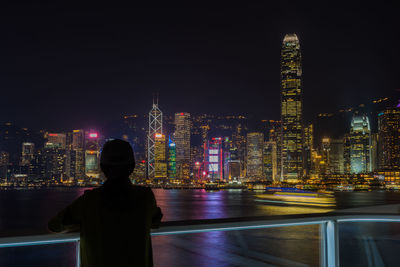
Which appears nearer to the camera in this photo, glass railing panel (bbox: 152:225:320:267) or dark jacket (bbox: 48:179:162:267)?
dark jacket (bbox: 48:179:162:267)

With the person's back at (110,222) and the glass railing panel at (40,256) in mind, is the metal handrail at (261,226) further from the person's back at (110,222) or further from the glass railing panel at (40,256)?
the person's back at (110,222)

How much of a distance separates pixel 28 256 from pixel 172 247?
1.03 meters

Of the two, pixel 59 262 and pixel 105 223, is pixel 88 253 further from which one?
pixel 59 262

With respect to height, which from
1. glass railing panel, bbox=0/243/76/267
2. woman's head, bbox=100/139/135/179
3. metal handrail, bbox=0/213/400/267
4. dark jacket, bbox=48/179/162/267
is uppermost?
woman's head, bbox=100/139/135/179

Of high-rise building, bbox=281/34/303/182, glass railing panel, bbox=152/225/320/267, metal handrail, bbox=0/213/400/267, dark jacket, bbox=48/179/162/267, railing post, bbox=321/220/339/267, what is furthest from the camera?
high-rise building, bbox=281/34/303/182

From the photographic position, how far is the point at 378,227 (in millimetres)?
3193

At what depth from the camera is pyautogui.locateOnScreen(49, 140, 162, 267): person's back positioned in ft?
5.13

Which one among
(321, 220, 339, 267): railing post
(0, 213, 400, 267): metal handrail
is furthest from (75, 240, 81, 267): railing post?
(321, 220, 339, 267): railing post

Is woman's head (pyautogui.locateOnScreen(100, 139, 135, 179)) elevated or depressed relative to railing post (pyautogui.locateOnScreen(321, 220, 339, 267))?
elevated

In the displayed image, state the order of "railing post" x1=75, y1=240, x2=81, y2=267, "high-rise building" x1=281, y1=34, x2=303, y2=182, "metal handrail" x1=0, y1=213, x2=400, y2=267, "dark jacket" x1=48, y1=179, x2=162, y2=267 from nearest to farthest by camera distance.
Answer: "dark jacket" x1=48, y1=179, x2=162, y2=267, "metal handrail" x1=0, y1=213, x2=400, y2=267, "railing post" x1=75, y1=240, x2=81, y2=267, "high-rise building" x1=281, y1=34, x2=303, y2=182

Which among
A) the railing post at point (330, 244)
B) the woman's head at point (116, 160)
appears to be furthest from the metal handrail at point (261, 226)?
the woman's head at point (116, 160)

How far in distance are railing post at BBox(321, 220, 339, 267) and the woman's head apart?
6.61 ft

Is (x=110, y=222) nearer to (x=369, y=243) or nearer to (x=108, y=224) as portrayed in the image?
(x=108, y=224)

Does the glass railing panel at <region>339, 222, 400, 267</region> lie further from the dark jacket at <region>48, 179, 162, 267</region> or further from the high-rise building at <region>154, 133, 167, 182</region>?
the high-rise building at <region>154, 133, 167, 182</region>
